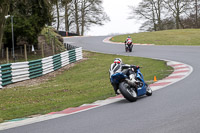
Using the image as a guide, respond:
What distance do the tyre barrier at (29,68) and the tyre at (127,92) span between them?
29.9 ft

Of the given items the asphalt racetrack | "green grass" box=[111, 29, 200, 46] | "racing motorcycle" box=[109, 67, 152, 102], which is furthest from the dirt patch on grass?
"green grass" box=[111, 29, 200, 46]

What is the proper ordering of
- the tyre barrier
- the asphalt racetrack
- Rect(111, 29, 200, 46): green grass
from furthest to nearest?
1. Rect(111, 29, 200, 46): green grass
2. the tyre barrier
3. the asphalt racetrack

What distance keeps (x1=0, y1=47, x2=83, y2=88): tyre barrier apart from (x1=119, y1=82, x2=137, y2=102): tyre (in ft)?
29.9

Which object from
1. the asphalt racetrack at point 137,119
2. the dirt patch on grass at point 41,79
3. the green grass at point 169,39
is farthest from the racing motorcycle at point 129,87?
the green grass at point 169,39

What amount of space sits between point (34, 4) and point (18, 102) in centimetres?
1711

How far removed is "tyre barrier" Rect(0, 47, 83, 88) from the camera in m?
17.6

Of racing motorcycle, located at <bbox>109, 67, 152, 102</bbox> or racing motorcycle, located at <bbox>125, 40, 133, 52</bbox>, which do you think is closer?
racing motorcycle, located at <bbox>109, 67, 152, 102</bbox>

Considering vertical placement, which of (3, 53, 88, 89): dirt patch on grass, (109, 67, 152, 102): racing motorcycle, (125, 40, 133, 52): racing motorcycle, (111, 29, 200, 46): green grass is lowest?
(3, 53, 88, 89): dirt patch on grass

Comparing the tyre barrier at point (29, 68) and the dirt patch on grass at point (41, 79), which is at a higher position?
the tyre barrier at point (29, 68)

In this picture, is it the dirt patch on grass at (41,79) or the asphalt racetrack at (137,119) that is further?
the dirt patch on grass at (41,79)

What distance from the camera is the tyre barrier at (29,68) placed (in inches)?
692

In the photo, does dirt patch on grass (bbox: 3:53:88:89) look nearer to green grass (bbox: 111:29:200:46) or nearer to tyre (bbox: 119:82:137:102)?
tyre (bbox: 119:82:137:102)

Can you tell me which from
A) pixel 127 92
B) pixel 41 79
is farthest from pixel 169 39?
pixel 127 92

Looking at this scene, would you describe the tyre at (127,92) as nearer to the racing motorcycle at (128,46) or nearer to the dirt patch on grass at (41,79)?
the dirt patch on grass at (41,79)
